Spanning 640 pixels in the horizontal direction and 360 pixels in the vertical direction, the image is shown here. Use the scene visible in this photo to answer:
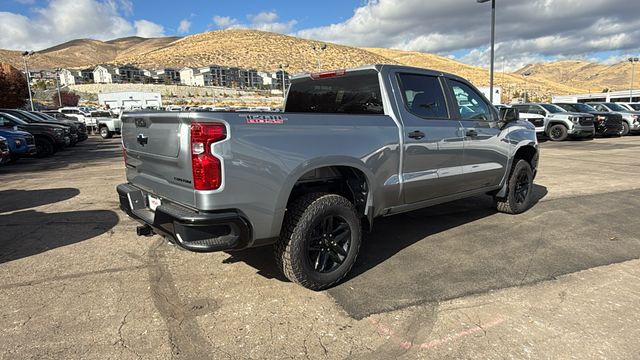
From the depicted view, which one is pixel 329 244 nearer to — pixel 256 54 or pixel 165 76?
pixel 165 76

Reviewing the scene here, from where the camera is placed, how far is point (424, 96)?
15.0ft

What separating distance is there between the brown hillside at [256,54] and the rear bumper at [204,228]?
107m

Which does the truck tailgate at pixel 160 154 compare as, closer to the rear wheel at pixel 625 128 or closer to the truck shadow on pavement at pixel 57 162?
the truck shadow on pavement at pixel 57 162

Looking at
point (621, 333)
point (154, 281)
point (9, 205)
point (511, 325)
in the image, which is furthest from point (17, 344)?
point (9, 205)

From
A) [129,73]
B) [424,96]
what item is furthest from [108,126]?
[129,73]

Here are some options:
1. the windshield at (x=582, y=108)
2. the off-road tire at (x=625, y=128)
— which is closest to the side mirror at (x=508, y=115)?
the windshield at (x=582, y=108)

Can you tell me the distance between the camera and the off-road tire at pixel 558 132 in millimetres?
18422

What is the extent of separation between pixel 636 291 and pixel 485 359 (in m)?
1.86

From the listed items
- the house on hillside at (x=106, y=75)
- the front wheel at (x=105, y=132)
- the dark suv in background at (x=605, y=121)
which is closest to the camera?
the dark suv in background at (x=605, y=121)

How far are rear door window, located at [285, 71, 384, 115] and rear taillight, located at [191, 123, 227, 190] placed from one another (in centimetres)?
186

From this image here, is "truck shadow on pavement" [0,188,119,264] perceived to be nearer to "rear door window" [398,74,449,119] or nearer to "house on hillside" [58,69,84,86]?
"rear door window" [398,74,449,119]

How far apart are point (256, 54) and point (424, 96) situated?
414 feet

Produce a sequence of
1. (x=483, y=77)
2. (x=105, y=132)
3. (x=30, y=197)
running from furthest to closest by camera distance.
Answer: (x=483, y=77)
(x=105, y=132)
(x=30, y=197)

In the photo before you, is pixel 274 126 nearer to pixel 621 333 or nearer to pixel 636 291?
pixel 621 333
